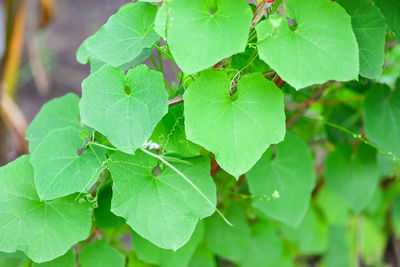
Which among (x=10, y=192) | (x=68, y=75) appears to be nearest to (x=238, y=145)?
(x=10, y=192)

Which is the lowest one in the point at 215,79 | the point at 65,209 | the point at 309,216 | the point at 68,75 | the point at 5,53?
the point at 68,75

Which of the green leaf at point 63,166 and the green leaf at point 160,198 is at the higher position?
the green leaf at point 63,166

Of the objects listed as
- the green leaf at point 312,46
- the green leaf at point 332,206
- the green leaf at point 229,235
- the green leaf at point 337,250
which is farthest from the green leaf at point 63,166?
the green leaf at point 337,250

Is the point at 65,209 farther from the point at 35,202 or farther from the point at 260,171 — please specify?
the point at 260,171

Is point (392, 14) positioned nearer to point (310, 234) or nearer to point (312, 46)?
point (312, 46)

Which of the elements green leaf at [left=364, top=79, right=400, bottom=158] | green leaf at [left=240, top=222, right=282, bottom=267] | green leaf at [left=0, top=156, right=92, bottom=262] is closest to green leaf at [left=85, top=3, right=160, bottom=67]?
green leaf at [left=0, top=156, right=92, bottom=262]

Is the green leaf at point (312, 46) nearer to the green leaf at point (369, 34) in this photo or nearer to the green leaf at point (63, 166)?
the green leaf at point (369, 34)
